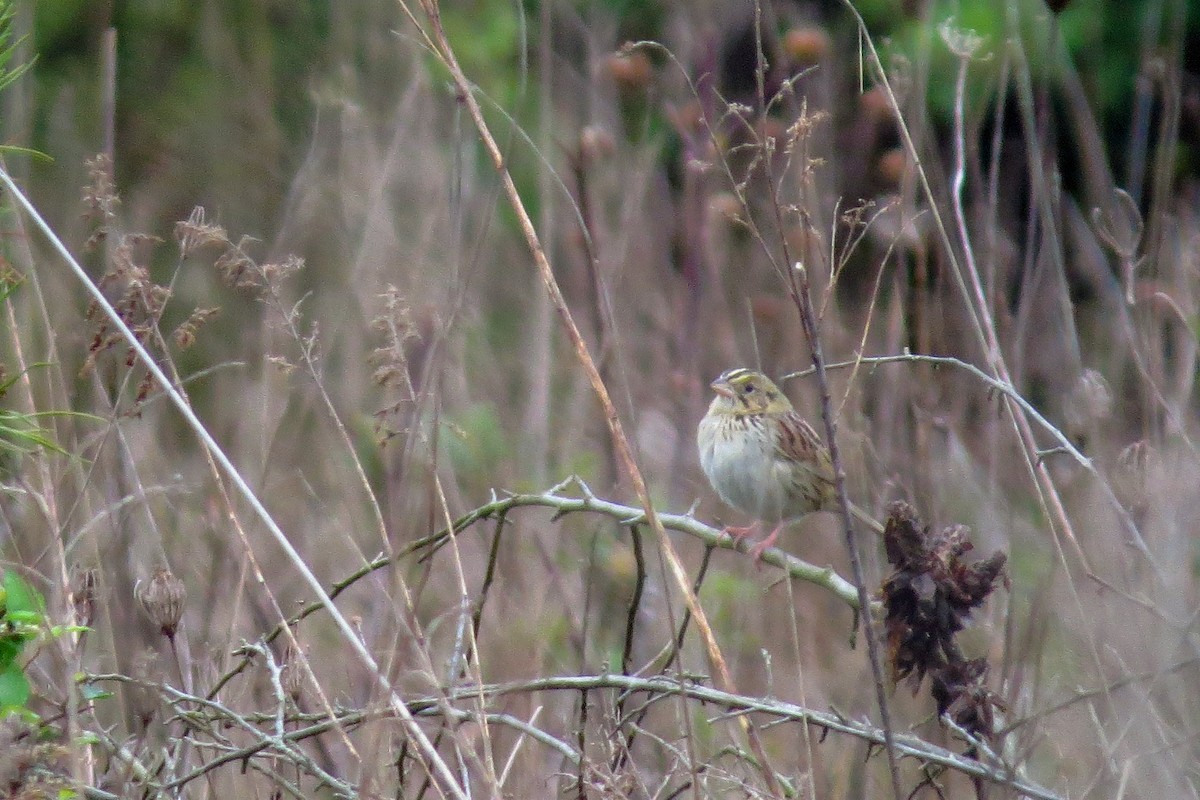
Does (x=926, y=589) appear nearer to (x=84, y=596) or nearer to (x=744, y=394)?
(x=84, y=596)

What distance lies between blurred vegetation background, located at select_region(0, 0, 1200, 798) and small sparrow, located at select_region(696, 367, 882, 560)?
0.72 ft

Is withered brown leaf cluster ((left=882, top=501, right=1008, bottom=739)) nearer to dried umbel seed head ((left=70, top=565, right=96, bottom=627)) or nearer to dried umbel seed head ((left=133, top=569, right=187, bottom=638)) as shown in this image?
dried umbel seed head ((left=133, top=569, right=187, bottom=638))

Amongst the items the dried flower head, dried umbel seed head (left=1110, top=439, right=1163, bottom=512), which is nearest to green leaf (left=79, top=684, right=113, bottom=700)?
the dried flower head

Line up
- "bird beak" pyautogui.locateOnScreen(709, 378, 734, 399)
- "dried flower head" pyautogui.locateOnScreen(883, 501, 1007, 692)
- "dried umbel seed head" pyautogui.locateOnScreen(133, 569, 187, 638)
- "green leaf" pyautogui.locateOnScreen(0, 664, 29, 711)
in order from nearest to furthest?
"green leaf" pyautogui.locateOnScreen(0, 664, 29, 711) < "dried flower head" pyautogui.locateOnScreen(883, 501, 1007, 692) < "dried umbel seed head" pyautogui.locateOnScreen(133, 569, 187, 638) < "bird beak" pyautogui.locateOnScreen(709, 378, 734, 399)

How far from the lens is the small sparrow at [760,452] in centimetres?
425

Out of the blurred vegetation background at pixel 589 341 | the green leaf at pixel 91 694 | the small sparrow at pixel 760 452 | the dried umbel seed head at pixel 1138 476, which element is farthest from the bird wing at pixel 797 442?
the green leaf at pixel 91 694

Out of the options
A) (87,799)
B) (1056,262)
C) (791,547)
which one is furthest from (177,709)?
(791,547)

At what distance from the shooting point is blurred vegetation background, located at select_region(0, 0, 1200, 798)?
216 centimetres

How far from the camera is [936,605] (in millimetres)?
1918

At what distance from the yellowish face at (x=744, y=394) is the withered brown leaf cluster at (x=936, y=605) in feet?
8.03

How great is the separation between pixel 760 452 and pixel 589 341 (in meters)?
1.66

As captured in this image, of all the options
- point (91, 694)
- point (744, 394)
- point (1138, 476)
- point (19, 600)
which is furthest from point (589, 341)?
point (19, 600)

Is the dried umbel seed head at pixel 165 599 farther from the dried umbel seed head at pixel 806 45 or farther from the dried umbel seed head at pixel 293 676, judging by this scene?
the dried umbel seed head at pixel 806 45

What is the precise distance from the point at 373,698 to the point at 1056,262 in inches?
68.4
